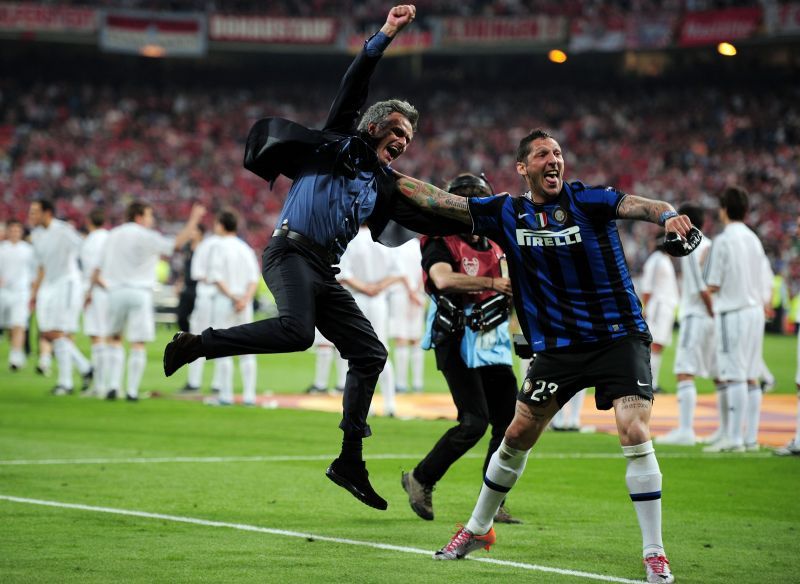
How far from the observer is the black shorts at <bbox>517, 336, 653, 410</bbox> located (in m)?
6.41

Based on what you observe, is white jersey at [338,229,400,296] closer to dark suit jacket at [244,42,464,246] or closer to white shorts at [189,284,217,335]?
white shorts at [189,284,217,335]

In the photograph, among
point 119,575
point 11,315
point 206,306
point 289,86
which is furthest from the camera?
point 289,86

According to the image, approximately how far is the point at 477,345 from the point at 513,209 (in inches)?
71.7

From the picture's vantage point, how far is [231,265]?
1639 centimetres

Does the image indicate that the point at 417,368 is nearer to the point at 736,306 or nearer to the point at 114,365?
the point at 114,365

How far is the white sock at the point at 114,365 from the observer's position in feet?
54.9

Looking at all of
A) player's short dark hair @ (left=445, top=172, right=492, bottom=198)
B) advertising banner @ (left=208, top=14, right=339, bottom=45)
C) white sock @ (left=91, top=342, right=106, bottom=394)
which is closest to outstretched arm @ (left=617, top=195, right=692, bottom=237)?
player's short dark hair @ (left=445, top=172, right=492, bottom=198)

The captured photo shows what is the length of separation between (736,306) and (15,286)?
40.6 feet

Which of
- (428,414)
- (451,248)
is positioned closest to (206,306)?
(428,414)

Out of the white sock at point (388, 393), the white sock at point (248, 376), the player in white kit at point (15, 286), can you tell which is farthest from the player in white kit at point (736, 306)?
the player in white kit at point (15, 286)

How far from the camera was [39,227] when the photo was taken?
17719mm

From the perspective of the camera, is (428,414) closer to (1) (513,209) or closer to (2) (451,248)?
(2) (451,248)

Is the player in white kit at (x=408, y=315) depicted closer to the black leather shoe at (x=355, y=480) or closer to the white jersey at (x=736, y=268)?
the white jersey at (x=736, y=268)

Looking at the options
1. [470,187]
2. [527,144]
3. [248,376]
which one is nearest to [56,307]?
[248,376]
